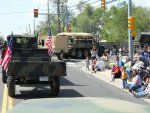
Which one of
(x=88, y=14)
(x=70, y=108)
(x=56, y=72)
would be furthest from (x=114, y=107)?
(x=88, y=14)

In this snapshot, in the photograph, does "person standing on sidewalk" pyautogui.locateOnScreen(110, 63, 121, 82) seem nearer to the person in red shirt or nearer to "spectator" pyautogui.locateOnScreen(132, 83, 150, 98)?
the person in red shirt

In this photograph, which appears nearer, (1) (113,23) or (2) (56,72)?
(2) (56,72)

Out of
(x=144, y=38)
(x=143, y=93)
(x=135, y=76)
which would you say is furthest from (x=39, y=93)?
(x=144, y=38)

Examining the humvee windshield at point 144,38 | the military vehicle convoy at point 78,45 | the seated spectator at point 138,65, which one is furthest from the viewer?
the military vehicle convoy at point 78,45

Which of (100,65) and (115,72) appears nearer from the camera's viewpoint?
(115,72)

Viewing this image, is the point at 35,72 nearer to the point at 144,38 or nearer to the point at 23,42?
the point at 23,42

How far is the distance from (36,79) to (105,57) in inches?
699

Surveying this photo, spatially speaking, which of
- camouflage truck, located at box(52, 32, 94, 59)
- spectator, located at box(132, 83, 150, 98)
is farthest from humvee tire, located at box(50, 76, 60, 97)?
camouflage truck, located at box(52, 32, 94, 59)

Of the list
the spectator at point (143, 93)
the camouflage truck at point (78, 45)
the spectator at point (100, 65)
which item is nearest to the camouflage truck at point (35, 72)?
the spectator at point (143, 93)

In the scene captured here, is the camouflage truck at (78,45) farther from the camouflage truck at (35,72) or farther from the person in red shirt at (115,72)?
the camouflage truck at (35,72)

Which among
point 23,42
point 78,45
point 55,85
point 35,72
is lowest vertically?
point 78,45

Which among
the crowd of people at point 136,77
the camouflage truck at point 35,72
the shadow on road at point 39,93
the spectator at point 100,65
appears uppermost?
the camouflage truck at point 35,72

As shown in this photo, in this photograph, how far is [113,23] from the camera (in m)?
95.9

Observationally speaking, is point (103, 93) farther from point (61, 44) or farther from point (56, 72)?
point (61, 44)
